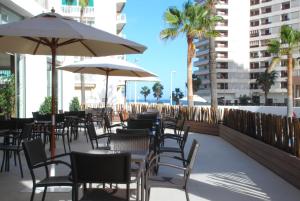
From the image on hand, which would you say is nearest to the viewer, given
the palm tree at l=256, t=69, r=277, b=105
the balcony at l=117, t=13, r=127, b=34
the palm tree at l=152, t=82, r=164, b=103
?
the balcony at l=117, t=13, r=127, b=34

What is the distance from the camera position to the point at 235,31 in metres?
107

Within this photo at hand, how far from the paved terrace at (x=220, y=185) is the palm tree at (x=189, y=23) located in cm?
1454

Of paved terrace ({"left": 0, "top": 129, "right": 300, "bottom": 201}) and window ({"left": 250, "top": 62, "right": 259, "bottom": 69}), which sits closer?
paved terrace ({"left": 0, "top": 129, "right": 300, "bottom": 201})

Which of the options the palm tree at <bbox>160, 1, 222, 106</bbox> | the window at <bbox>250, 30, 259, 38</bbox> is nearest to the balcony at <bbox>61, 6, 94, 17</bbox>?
the palm tree at <bbox>160, 1, 222, 106</bbox>

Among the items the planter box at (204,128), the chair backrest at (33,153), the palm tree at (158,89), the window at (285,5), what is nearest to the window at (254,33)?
the window at (285,5)

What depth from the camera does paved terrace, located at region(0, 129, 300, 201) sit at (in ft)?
22.1

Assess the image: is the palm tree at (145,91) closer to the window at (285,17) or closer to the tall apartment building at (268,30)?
the tall apartment building at (268,30)

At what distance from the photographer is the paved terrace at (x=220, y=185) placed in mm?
6727

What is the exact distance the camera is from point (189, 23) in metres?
25.1

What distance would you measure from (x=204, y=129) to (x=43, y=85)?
817cm

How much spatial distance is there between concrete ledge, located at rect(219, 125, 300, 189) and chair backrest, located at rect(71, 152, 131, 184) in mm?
4218

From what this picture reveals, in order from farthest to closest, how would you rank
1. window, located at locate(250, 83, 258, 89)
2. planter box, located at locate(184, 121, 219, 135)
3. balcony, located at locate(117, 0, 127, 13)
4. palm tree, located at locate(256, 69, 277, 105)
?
window, located at locate(250, 83, 258, 89), palm tree, located at locate(256, 69, 277, 105), balcony, located at locate(117, 0, 127, 13), planter box, located at locate(184, 121, 219, 135)

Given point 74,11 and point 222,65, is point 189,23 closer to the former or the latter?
point 74,11

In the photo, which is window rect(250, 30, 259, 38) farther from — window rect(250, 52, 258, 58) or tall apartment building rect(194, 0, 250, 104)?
window rect(250, 52, 258, 58)
